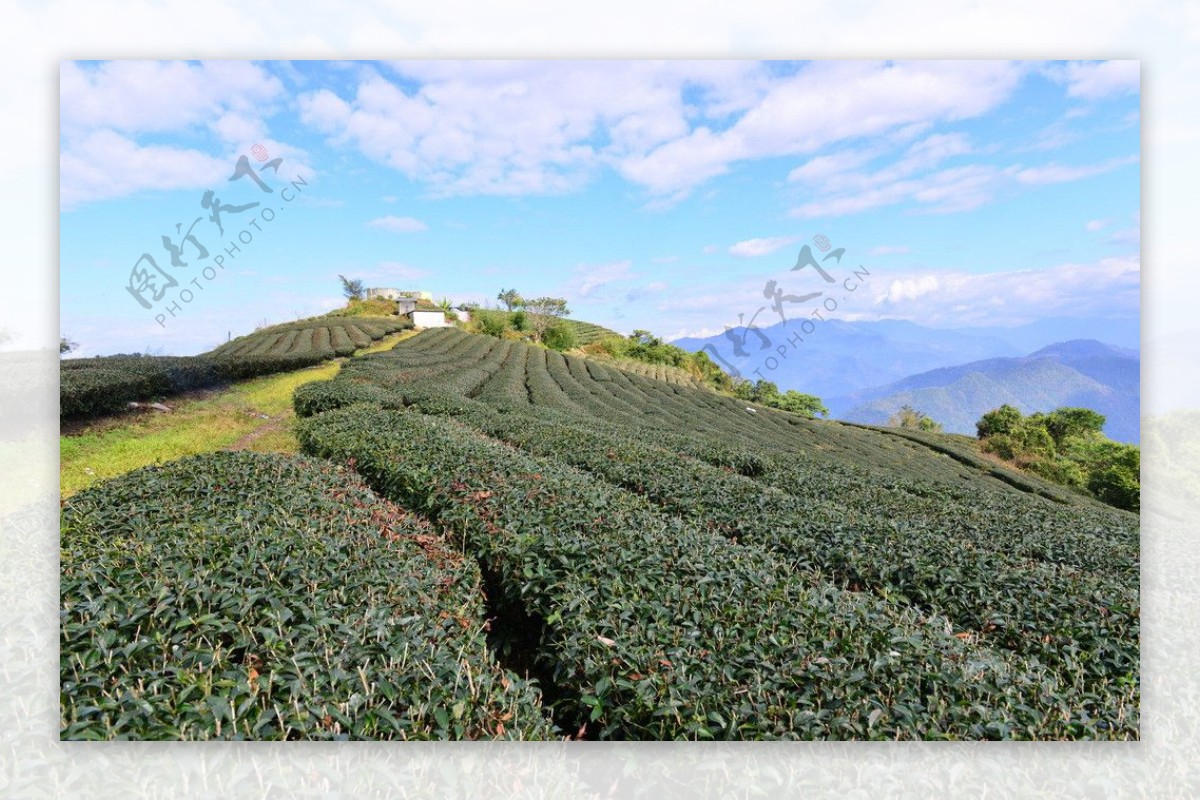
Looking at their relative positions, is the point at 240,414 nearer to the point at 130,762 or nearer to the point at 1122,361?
the point at 130,762

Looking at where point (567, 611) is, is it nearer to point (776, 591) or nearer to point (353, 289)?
point (776, 591)

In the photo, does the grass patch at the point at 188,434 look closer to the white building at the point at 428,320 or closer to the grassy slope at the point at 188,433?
the grassy slope at the point at 188,433

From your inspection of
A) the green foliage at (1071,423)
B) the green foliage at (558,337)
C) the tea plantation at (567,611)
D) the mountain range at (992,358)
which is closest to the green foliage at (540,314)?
the green foliage at (558,337)

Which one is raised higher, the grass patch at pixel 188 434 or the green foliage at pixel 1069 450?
the grass patch at pixel 188 434

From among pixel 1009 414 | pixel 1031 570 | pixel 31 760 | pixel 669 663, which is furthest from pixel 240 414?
pixel 1009 414

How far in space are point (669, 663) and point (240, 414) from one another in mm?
4788

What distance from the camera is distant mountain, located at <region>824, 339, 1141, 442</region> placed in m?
4.70

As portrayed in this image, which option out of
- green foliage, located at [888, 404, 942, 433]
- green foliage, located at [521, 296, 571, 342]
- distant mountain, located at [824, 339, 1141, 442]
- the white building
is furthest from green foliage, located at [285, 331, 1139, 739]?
green foliage, located at [521, 296, 571, 342]

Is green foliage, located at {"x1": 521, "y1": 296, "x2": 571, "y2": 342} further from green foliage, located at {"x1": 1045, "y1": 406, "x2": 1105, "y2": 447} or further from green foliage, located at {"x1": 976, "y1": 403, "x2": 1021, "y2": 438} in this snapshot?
green foliage, located at {"x1": 1045, "y1": 406, "x2": 1105, "y2": 447}

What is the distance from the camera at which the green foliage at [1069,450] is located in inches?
235

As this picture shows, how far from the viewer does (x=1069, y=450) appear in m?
9.88

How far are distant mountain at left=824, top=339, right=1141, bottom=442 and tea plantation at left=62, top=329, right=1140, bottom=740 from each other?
4.11 ft

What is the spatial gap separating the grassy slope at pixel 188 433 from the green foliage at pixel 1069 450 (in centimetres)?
745

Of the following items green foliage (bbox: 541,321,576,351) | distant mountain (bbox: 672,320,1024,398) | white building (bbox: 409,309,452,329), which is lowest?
distant mountain (bbox: 672,320,1024,398)
